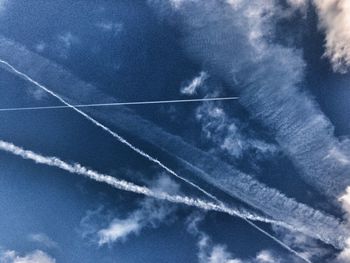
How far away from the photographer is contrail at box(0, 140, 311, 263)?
30.3 m

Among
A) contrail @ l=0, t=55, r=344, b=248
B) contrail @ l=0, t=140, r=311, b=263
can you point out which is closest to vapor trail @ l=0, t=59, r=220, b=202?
contrail @ l=0, t=55, r=344, b=248

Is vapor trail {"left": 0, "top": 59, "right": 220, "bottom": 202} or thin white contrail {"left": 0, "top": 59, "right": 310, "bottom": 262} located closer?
thin white contrail {"left": 0, "top": 59, "right": 310, "bottom": 262}

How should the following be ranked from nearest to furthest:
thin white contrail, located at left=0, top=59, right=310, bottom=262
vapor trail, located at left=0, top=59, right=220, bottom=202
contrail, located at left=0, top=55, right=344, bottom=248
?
1. contrail, located at left=0, top=55, right=344, bottom=248
2. thin white contrail, located at left=0, top=59, right=310, bottom=262
3. vapor trail, located at left=0, top=59, right=220, bottom=202

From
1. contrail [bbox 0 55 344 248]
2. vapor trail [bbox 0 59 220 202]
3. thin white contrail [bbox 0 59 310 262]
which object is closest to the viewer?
contrail [bbox 0 55 344 248]

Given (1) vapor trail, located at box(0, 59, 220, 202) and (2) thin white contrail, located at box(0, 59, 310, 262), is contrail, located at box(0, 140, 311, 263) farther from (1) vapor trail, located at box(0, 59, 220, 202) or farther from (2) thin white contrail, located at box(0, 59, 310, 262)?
(1) vapor trail, located at box(0, 59, 220, 202)

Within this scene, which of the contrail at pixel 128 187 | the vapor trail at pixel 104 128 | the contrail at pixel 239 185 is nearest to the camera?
the contrail at pixel 239 185

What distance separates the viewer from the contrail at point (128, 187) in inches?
1194

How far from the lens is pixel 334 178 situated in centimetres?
2989

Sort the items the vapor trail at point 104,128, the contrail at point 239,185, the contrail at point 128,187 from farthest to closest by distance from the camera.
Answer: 1. the vapor trail at point 104,128
2. the contrail at point 128,187
3. the contrail at point 239,185

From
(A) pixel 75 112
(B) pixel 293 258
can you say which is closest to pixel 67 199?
(A) pixel 75 112

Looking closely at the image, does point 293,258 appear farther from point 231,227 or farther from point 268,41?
point 268,41

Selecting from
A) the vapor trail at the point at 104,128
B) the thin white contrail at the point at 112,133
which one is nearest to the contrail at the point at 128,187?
the thin white contrail at the point at 112,133

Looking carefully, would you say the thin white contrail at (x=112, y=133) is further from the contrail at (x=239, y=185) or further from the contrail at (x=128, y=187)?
the contrail at (x=239, y=185)

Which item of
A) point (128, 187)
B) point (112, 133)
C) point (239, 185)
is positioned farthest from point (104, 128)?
point (239, 185)
